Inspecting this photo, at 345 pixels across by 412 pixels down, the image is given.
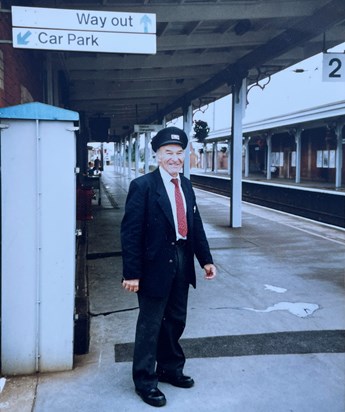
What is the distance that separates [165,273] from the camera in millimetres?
3199

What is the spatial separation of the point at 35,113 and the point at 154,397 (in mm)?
2034

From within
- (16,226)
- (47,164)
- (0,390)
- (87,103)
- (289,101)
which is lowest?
(0,390)

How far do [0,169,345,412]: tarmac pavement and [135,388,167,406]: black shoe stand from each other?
5 cm

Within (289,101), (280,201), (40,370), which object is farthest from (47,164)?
→ (289,101)

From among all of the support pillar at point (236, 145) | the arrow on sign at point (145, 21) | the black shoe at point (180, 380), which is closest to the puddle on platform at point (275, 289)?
the black shoe at point (180, 380)

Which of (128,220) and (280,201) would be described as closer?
(128,220)

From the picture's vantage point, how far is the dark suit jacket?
10.4ft

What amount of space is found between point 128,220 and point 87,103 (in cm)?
1355

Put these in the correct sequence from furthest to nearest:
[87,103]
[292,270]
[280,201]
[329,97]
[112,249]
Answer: [329,97]
[280,201]
[87,103]
[112,249]
[292,270]

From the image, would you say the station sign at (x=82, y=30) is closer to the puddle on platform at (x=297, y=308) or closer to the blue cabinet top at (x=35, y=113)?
the blue cabinet top at (x=35, y=113)

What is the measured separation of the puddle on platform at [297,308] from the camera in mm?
4973

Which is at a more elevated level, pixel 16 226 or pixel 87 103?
pixel 87 103

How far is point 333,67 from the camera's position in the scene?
7055 mm

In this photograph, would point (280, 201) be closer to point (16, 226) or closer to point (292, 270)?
point (292, 270)
